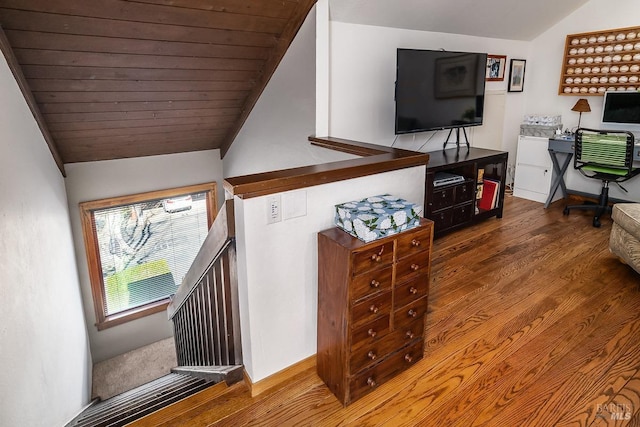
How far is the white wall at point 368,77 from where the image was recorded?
3242 mm

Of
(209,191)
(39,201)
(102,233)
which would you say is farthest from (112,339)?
(39,201)

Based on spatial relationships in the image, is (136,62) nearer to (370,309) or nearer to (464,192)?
(370,309)

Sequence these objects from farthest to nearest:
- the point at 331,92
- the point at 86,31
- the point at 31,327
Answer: the point at 331,92 < the point at 86,31 < the point at 31,327

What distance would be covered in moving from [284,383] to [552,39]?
4912mm

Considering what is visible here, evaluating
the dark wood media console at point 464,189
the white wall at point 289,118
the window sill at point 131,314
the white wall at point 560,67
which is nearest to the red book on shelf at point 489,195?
the dark wood media console at point 464,189

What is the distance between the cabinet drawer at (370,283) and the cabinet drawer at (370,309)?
3 cm

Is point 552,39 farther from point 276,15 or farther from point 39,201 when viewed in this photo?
point 39,201

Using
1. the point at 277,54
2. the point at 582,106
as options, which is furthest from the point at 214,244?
the point at 582,106

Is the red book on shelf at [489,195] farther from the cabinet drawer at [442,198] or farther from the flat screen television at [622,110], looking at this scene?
the flat screen television at [622,110]

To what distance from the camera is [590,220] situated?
4.02m

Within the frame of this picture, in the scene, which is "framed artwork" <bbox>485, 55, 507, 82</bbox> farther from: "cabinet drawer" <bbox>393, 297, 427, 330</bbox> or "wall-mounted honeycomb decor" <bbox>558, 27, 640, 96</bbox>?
"cabinet drawer" <bbox>393, 297, 427, 330</bbox>

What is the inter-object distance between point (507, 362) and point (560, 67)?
407 centimetres

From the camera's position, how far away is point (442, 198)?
353 cm

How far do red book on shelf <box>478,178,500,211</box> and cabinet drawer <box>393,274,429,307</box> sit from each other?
248cm
